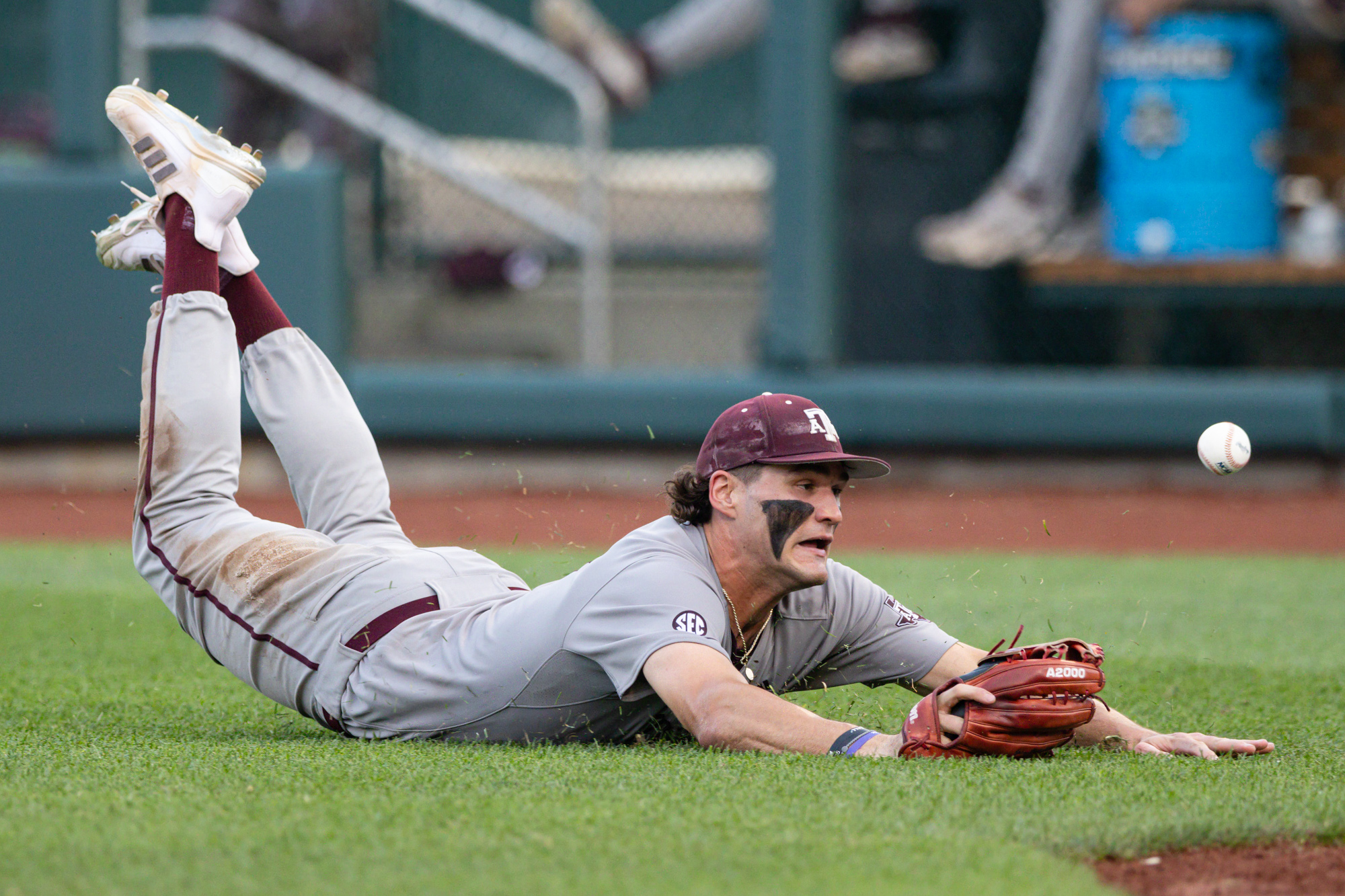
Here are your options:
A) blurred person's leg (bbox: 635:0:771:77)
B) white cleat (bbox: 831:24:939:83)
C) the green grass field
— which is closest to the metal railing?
blurred person's leg (bbox: 635:0:771:77)

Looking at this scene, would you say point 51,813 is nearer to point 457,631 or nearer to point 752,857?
point 457,631

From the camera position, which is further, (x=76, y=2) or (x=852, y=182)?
(x=852, y=182)

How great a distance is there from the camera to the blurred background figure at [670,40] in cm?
845

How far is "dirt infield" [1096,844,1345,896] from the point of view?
2.15m

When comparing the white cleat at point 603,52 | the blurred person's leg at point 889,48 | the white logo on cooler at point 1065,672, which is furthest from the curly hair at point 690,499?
the white cleat at point 603,52

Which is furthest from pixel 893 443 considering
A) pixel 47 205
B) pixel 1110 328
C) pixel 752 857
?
pixel 752 857

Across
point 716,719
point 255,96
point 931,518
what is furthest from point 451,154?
point 716,719

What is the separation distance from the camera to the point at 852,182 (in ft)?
28.3

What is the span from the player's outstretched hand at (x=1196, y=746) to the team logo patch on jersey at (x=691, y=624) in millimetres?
838

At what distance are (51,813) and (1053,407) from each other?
223 inches

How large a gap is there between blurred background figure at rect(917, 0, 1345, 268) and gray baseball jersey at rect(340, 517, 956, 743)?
5.34m

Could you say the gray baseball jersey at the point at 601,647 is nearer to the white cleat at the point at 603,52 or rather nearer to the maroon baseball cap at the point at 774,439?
the maroon baseball cap at the point at 774,439

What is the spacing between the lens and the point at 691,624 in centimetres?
274

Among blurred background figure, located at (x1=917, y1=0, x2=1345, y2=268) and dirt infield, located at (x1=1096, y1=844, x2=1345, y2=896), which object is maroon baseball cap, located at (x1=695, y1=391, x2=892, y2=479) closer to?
dirt infield, located at (x1=1096, y1=844, x2=1345, y2=896)
